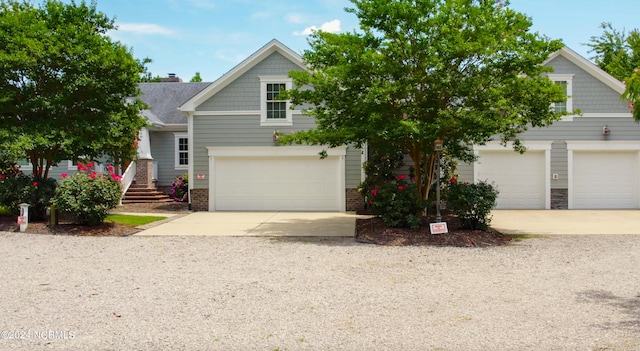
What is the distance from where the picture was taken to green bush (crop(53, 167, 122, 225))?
40.3ft

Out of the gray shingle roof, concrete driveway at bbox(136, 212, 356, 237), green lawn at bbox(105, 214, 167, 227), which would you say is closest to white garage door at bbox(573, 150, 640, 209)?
concrete driveway at bbox(136, 212, 356, 237)

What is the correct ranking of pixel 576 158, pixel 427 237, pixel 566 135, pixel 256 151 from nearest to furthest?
pixel 427 237, pixel 256 151, pixel 566 135, pixel 576 158

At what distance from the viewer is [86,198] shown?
12.3m

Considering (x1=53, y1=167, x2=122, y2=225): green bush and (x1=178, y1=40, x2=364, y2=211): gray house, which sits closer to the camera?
(x1=53, y1=167, x2=122, y2=225): green bush

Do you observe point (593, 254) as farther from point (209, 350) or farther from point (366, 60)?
point (209, 350)

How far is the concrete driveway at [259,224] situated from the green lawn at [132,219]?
2.01 feet

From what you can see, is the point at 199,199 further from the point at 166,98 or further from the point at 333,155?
the point at 166,98

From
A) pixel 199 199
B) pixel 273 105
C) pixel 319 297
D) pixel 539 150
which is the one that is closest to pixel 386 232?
pixel 319 297

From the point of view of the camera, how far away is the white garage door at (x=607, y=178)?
18781mm

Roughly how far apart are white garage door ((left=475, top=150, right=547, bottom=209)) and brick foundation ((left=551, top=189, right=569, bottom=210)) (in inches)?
12.9

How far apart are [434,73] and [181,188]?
43.6ft

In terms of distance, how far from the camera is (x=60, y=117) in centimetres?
1334

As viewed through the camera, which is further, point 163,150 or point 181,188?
point 163,150

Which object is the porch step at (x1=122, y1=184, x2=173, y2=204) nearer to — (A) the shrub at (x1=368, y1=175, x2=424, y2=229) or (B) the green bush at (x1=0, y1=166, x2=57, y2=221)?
(B) the green bush at (x1=0, y1=166, x2=57, y2=221)
